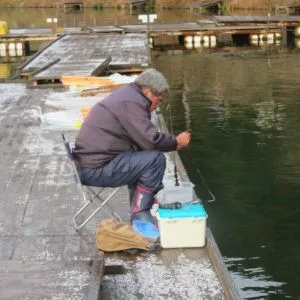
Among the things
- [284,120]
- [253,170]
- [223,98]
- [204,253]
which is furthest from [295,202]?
[223,98]

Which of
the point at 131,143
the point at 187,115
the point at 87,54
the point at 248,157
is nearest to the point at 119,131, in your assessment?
the point at 131,143

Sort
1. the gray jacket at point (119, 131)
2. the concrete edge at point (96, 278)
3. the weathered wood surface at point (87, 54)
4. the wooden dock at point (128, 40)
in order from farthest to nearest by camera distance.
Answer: the wooden dock at point (128, 40) < the weathered wood surface at point (87, 54) < the gray jacket at point (119, 131) < the concrete edge at point (96, 278)

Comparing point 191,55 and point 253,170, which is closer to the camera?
point 253,170

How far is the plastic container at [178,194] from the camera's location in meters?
5.36

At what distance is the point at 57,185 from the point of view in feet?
23.8

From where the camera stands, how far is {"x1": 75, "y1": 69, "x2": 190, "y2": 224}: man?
5.18 metres

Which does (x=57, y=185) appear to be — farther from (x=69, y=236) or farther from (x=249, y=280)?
(x=249, y=280)

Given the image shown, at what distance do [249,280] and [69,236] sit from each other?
2146 mm

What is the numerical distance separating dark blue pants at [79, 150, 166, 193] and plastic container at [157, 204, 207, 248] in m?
0.25

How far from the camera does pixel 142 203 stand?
537 centimetres

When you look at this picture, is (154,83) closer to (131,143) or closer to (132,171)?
(131,143)

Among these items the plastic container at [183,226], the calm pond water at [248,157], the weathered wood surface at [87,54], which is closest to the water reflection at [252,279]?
the calm pond water at [248,157]

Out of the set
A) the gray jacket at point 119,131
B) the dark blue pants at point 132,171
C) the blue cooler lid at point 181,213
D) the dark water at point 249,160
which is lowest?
the dark water at point 249,160

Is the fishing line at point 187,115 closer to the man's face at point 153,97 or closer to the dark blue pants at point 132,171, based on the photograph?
the dark blue pants at point 132,171
